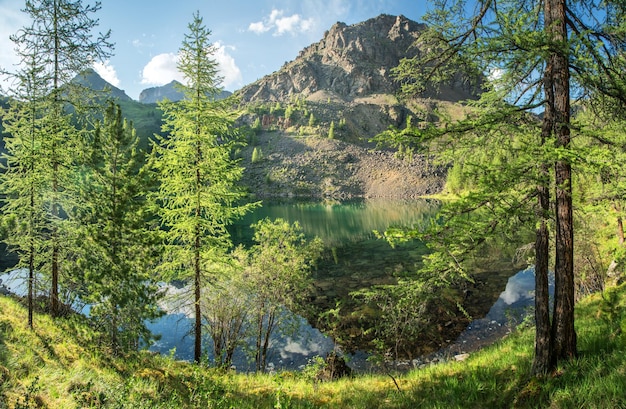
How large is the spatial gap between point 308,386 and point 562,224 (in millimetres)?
8066

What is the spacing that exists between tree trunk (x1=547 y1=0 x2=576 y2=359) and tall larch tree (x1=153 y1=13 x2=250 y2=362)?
10172mm

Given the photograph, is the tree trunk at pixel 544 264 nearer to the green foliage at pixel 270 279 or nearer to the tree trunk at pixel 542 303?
the tree trunk at pixel 542 303

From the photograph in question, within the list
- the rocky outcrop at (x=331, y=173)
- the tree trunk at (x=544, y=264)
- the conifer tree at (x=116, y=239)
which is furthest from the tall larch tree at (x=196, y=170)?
the rocky outcrop at (x=331, y=173)

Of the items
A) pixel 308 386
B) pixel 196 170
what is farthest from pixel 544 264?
pixel 196 170

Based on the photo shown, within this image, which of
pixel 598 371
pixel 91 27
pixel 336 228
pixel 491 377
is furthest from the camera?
pixel 336 228

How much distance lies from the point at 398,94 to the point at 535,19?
3.33 m

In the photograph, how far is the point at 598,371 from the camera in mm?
5441

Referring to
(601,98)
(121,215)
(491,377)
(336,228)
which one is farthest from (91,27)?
→ (336,228)

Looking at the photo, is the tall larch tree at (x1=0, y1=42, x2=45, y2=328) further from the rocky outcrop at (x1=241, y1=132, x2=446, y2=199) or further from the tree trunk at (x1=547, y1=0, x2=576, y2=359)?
the rocky outcrop at (x1=241, y1=132, x2=446, y2=199)

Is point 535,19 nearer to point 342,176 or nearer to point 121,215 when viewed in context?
point 121,215

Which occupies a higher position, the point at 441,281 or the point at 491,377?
the point at 441,281

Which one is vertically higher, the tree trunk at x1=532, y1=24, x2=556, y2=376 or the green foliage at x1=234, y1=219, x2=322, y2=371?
the tree trunk at x1=532, y1=24, x2=556, y2=376

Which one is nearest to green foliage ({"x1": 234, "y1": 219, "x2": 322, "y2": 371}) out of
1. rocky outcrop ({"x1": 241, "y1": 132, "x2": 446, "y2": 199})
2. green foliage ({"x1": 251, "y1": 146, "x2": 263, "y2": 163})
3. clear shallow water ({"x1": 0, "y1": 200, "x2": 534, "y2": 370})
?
clear shallow water ({"x1": 0, "y1": 200, "x2": 534, "y2": 370})

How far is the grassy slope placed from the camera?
564cm
